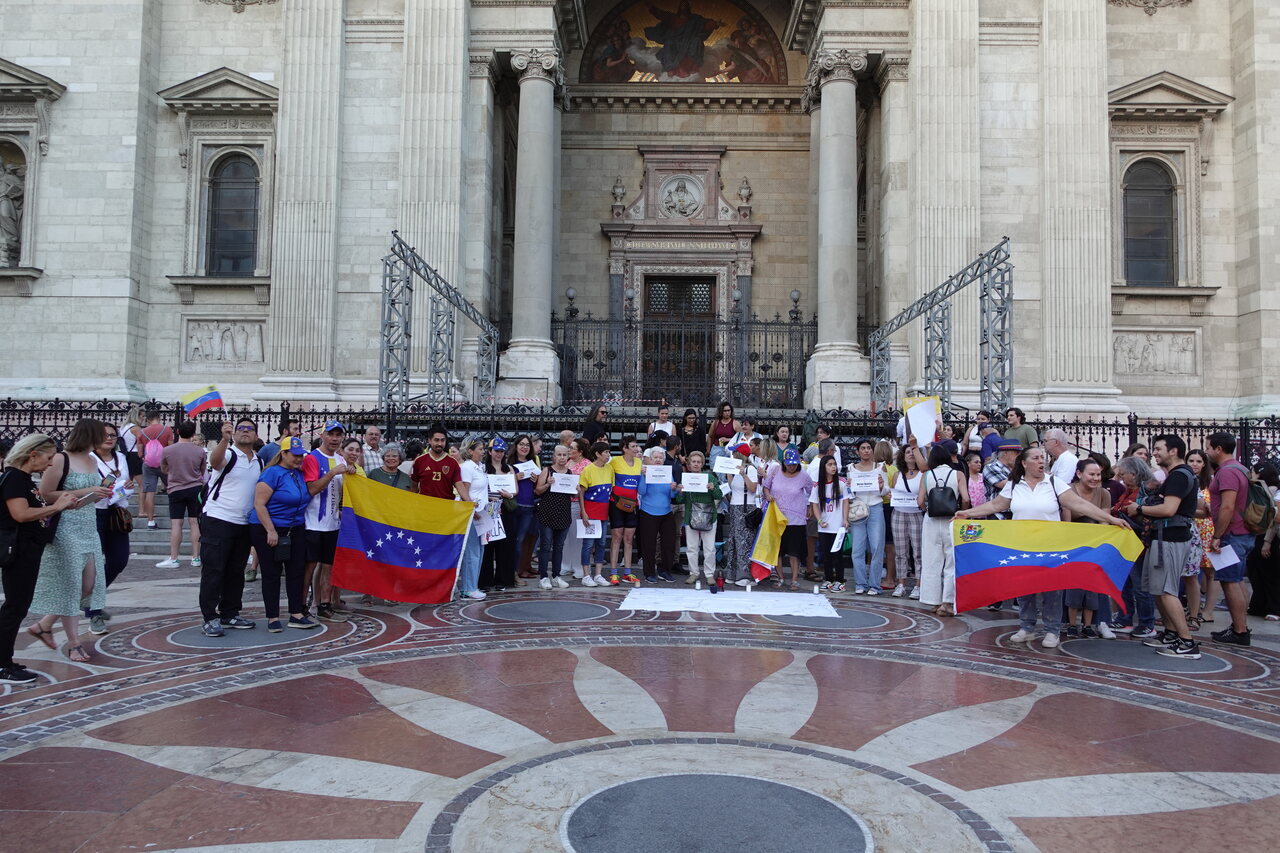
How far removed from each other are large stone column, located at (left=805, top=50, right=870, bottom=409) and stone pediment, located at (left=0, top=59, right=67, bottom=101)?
18811 mm

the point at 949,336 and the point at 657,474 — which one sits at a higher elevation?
the point at 949,336

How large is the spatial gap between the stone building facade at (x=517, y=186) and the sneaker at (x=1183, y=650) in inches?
516

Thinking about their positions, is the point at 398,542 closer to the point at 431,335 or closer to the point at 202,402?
the point at 202,402

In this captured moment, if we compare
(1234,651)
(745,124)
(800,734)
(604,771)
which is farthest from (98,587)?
(745,124)

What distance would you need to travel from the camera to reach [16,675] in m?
6.44

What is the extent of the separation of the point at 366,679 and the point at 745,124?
81.6 feet

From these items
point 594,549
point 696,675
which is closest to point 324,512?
point 594,549

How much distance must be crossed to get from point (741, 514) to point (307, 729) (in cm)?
725

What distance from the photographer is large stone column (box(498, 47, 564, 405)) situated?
21750mm

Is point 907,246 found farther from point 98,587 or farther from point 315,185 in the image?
point 98,587

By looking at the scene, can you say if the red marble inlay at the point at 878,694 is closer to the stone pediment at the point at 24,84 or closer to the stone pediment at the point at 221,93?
the stone pediment at the point at 221,93

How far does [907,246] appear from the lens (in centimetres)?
2183

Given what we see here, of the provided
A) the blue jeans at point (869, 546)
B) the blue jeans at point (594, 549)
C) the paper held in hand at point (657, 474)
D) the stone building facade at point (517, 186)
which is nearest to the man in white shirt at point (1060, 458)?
the blue jeans at point (869, 546)

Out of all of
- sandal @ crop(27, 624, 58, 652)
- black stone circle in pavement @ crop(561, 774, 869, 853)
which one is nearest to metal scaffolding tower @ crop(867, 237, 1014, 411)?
Answer: black stone circle in pavement @ crop(561, 774, 869, 853)
